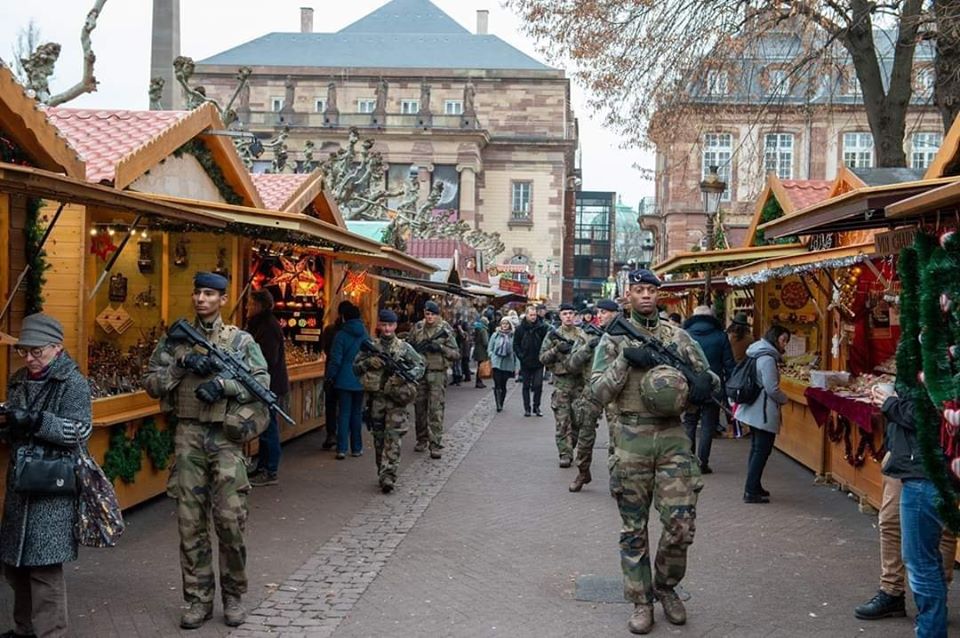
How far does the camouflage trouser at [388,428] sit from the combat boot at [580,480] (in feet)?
6.34

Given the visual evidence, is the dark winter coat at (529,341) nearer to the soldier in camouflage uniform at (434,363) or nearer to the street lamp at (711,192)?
the street lamp at (711,192)

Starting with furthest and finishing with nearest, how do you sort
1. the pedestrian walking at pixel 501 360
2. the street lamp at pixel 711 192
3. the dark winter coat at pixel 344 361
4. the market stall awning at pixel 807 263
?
the pedestrian walking at pixel 501 360
the street lamp at pixel 711 192
the dark winter coat at pixel 344 361
the market stall awning at pixel 807 263

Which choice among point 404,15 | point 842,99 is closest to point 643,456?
point 842,99

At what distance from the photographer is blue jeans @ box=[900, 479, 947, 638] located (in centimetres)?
534

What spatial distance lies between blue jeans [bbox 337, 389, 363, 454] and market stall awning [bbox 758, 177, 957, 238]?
583 cm

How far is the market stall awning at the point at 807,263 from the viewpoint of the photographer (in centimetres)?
945

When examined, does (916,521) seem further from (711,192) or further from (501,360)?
(711,192)

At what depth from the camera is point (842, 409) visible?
9961mm

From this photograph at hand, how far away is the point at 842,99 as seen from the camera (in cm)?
4281

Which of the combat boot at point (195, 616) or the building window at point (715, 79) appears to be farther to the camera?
the building window at point (715, 79)

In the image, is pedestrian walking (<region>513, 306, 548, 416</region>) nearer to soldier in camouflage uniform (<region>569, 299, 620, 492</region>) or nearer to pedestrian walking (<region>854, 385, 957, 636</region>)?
soldier in camouflage uniform (<region>569, 299, 620, 492</region>)

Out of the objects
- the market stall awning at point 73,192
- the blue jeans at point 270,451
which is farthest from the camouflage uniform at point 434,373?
the market stall awning at point 73,192

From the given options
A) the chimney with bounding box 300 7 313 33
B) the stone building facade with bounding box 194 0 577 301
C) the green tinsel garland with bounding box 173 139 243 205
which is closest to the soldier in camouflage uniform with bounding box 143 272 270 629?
the green tinsel garland with bounding box 173 139 243 205

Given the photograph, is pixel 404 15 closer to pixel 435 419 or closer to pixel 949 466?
pixel 435 419
